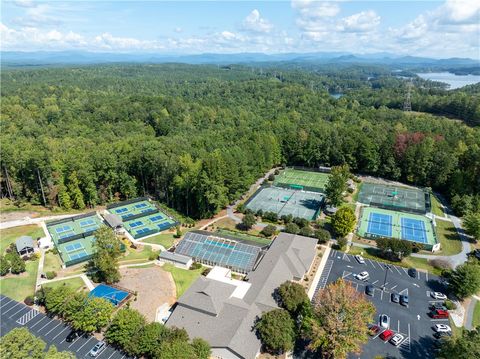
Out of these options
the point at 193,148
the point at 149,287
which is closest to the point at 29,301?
the point at 149,287

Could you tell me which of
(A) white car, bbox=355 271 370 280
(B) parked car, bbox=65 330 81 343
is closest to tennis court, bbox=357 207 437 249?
(A) white car, bbox=355 271 370 280

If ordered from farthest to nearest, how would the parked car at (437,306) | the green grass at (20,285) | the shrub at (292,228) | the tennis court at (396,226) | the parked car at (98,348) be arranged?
the tennis court at (396,226) < the shrub at (292,228) < the green grass at (20,285) < the parked car at (437,306) < the parked car at (98,348)

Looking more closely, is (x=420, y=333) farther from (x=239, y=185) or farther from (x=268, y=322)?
(x=239, y=185)

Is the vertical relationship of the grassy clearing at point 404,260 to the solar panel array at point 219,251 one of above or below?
below

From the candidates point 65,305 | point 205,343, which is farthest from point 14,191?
point 205,343

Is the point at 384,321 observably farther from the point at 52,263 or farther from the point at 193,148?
the point at 193,148

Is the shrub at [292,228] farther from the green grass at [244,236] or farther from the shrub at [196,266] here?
the shrub at [196,266]

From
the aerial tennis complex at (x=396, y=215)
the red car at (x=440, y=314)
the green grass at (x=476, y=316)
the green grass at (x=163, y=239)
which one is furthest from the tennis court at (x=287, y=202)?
the green grass at (x=476, y=316)
